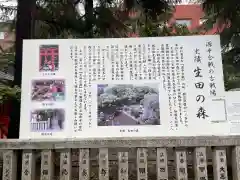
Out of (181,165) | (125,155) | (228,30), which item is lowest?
(181,165)

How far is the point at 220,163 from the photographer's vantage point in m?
3.45

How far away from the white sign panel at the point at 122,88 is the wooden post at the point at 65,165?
17 centimetres

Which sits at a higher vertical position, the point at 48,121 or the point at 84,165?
the point at 48,121

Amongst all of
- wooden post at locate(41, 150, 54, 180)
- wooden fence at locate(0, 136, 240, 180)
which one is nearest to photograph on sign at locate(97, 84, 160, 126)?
wooden fence at locate(0, 136, 240, 180)

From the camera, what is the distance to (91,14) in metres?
6.10

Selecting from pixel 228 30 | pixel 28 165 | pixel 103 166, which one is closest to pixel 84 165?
pixel 103 166

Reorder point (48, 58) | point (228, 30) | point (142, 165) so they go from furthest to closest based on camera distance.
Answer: point (228, 30) → point (48, 58) → point (142, 165)

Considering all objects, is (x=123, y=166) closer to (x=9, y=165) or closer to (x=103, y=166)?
(x=103, y=166)

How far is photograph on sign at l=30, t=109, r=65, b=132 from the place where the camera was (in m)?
3.50

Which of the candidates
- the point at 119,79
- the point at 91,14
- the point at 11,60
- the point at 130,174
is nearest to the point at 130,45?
the point at 119,79

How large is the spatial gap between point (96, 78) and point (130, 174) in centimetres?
147

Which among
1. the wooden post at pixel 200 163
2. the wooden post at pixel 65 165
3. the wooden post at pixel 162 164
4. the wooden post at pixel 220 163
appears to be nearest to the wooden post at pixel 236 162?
the wooden post at pixel 220 163

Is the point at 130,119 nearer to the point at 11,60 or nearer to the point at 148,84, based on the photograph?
the point at 148,84

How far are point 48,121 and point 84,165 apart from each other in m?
0.56
